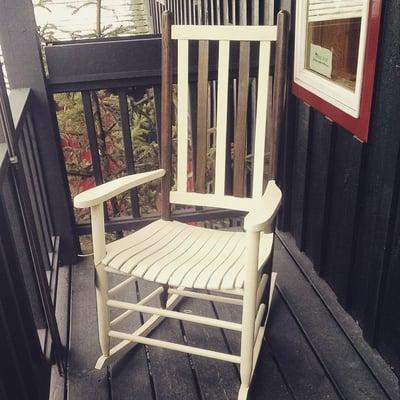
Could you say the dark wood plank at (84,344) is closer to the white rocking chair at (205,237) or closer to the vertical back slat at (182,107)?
the white rocking chair at (205,237)

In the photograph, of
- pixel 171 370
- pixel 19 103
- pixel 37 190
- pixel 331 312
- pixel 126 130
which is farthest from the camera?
pixel 126 130

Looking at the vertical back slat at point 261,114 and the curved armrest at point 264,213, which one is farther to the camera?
the vertical back slat at point 261,114

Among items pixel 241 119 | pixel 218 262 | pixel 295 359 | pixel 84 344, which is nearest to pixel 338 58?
pixel 241 119

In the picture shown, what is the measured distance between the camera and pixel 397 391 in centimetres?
166

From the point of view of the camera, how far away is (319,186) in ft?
6.98

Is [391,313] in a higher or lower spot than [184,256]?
lower

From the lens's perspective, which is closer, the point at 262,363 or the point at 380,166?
the point at 380,166

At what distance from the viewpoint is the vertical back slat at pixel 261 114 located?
6.03 ft

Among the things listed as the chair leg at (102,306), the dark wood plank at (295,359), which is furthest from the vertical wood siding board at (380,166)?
the chair leg at (102,306)

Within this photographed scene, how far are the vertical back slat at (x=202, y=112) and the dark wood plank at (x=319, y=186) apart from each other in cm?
50

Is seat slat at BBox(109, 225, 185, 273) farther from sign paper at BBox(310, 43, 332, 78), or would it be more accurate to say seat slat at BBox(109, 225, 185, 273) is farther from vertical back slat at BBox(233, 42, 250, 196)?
sign paper at BBox(310, 43, 332, 78)

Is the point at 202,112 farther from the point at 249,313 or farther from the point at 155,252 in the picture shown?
the point at 249,313

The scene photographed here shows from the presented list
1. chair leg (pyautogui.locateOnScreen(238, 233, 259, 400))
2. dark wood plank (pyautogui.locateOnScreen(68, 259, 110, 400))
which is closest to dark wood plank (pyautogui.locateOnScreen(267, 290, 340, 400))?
chair leg (pyautogui.locateOnScreen(238, 233, 259, 400))

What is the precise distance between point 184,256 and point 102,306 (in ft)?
1.13
